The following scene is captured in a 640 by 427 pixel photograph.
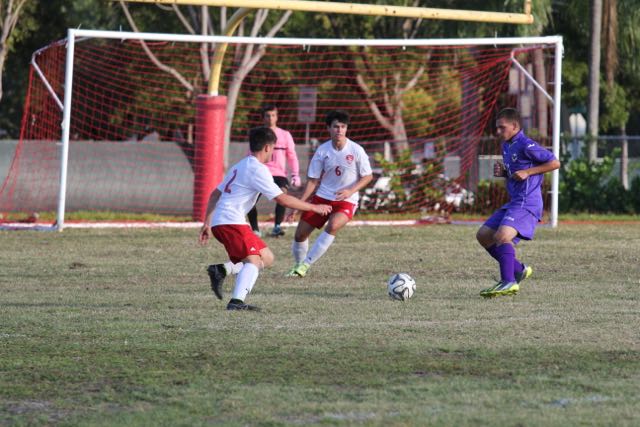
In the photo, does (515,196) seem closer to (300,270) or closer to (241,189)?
(300,270)

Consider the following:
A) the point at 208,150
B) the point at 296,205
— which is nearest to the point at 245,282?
the point at 296,205

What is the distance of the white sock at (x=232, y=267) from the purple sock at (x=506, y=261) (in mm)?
2344

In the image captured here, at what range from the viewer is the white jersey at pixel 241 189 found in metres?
9.64

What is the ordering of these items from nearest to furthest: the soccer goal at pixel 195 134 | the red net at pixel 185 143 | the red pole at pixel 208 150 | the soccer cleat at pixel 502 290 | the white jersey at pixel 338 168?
1. the soccer cleat at pixel 502 290
2. the white jersey at pixel 338 168
3. the soccer goal at pixel 195 134
4. the red pole at pixel 208 150
5. the red net at pixel 185 143

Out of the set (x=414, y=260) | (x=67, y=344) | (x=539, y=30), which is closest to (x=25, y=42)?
(x=539, y=30)

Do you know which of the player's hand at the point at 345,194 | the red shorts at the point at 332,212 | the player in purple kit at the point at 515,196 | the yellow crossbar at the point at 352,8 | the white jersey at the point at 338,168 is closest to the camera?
the player in purple kit at the point at 515,196

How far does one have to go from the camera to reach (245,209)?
9.81 meters

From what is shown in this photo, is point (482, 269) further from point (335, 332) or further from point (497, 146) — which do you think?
point (497, 146)

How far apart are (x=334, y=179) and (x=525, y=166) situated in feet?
8.69

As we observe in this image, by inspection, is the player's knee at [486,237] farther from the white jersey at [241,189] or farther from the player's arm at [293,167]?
the player's arm at [293,167]

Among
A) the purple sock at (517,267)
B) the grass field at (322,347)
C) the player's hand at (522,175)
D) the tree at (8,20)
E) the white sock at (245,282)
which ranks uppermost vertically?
the tree at (8,20)

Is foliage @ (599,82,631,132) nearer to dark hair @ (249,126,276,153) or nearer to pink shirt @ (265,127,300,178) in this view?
pink shirt @ (265,127,300,178)

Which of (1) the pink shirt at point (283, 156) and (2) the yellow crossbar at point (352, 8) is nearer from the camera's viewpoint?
(2) the yellow crossbar at point (352, 8)

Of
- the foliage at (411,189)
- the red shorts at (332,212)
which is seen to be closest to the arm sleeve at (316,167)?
the red shorts at (332,212)
